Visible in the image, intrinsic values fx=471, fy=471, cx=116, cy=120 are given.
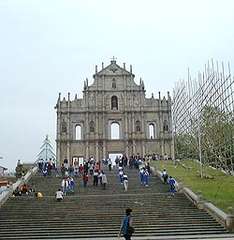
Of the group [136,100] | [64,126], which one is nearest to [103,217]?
[64,126]

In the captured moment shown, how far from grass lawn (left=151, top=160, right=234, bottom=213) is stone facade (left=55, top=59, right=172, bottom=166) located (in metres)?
15.8

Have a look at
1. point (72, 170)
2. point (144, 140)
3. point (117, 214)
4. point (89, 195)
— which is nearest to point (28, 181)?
point (72, 170)

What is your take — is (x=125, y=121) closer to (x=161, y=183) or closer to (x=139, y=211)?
(x=161, y=183)

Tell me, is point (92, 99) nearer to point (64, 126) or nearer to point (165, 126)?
point (64, 126)

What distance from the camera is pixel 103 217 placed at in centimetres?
1936

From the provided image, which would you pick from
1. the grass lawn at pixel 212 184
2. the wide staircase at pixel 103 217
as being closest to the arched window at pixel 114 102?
the grass lawn at pixel 212 184

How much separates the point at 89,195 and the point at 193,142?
626 inches

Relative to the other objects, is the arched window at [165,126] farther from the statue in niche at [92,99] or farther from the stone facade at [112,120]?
the statue in niche at [92,99]

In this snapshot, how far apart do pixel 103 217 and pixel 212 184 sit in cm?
1087

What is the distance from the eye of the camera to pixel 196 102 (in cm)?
3428

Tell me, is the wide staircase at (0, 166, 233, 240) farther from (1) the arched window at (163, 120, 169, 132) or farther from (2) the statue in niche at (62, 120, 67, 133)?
(1) the arched window at (163, 120, 169, 132)

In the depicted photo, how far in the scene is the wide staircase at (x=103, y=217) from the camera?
17.2m

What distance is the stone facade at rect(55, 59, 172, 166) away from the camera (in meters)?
56.5

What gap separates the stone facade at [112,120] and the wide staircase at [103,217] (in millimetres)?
30322
